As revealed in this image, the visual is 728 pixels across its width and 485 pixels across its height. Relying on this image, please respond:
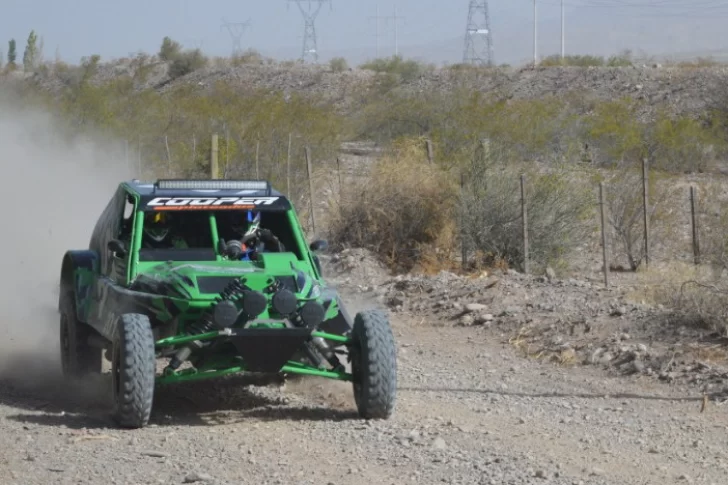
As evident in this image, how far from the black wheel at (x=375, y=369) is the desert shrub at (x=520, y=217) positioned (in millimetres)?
11271

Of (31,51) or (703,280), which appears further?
(31,51)

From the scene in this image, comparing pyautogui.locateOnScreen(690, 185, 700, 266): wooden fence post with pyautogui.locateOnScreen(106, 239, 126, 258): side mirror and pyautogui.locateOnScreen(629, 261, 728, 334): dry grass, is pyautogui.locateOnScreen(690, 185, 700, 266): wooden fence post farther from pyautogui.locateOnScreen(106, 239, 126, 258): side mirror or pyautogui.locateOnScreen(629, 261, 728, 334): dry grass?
pyautogui.locateOnScreen(106, 239, 126, 258): side mirror

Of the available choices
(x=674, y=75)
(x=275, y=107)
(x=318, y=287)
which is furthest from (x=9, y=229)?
(x=674, y=75)

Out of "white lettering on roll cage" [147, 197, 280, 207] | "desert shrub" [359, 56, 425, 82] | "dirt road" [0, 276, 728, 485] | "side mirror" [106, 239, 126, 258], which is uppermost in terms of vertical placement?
"desert shrub" [359, 56, 425, 82]

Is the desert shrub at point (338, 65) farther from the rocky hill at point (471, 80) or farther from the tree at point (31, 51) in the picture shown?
the tree at point (31, 51)

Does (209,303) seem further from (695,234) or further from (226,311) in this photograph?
(695,234)

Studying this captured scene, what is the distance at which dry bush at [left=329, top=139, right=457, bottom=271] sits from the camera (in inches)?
862

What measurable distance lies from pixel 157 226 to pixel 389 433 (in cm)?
306

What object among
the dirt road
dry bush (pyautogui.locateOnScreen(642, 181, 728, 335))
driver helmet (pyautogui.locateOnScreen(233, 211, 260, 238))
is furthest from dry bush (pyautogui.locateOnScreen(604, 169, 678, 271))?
driver helmet (pyautogui.locateOnScreen(233, 211, 260, 238))

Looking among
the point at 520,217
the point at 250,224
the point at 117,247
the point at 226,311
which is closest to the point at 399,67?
the point at 520,217

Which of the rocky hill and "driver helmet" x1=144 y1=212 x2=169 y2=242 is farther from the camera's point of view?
the rocky hill

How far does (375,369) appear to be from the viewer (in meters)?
9.80

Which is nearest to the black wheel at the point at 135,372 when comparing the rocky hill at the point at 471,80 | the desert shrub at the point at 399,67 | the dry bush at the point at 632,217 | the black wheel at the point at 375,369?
the black wheel at the point at 375,369

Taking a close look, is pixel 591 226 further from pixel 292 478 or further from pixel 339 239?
pixel 292 478
